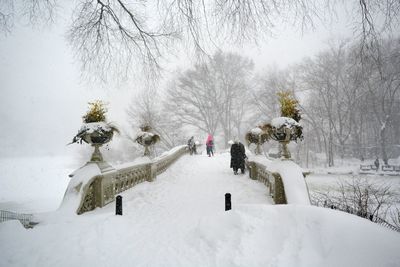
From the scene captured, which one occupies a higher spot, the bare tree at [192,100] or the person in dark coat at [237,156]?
the bare tree at [192,100]

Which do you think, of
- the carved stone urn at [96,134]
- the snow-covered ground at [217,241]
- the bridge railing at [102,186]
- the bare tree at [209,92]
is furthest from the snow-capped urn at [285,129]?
the bare tree at [209,92]

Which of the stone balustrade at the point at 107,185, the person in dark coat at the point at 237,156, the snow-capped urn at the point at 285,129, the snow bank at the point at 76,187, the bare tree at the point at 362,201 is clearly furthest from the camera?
the person in dark coat at the point at 237,156

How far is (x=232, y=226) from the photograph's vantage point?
3943 mm

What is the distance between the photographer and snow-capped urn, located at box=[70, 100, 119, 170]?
22.5 ft

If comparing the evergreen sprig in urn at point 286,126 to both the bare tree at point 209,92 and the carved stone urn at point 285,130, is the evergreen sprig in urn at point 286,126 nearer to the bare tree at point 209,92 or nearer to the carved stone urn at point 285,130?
the carved stone urn at point 285,130

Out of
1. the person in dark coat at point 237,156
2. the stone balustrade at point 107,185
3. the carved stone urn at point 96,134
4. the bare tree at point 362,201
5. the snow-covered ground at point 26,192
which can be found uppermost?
the carved stone urn at point 96,134

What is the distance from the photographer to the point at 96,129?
22.6 feet

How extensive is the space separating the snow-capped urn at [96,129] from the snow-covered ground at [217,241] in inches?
95.4

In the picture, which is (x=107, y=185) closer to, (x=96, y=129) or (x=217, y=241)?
(x=96, y=129)

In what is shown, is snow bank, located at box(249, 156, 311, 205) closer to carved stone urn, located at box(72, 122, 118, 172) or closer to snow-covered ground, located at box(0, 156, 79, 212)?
carved stone urn, located at box(72, 122, 118, 172)

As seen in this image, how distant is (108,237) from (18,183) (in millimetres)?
40700

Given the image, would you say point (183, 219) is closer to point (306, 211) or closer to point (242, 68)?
point (306, 211)

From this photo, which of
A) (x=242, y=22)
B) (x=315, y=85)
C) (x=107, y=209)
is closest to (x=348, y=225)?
(x=242, y=22)

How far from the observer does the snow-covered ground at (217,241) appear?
110 inches
